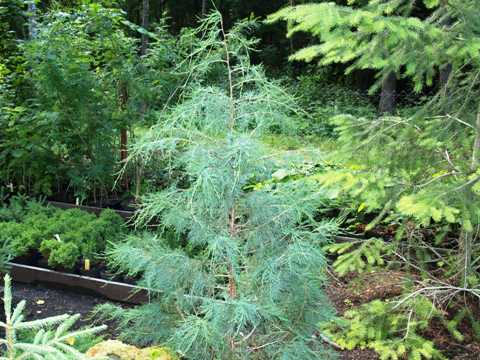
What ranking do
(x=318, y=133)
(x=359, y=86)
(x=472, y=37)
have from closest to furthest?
(x=472, y=37) < (x=318, y=133) < (x=359, y=86)

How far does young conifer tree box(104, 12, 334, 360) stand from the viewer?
2.86 metres

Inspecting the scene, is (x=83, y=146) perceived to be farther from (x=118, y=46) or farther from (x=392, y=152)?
(x=392, y=152)

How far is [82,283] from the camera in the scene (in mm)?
4906

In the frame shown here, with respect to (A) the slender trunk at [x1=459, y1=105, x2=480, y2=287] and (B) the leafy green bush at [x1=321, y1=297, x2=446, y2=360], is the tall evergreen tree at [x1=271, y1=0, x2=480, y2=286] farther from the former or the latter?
(B) the leafy green bush at [x1=321, y1=297, x2=446, y2=360]

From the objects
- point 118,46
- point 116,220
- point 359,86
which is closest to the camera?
point 116,220

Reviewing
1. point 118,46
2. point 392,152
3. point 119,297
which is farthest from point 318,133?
point 392,152

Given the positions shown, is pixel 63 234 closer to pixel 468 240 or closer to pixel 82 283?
pixel 82 283

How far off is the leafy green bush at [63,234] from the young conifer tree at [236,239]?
197 cm

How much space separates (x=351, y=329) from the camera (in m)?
3.71

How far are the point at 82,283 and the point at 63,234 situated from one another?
2.15 feet

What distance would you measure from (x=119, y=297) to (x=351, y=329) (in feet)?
6.60

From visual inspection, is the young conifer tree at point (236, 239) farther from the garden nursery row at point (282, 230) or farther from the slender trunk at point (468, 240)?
the slender trunk at point (468, 240)

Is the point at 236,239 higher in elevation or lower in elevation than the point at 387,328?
higher

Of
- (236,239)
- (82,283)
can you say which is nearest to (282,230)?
(236,239)
